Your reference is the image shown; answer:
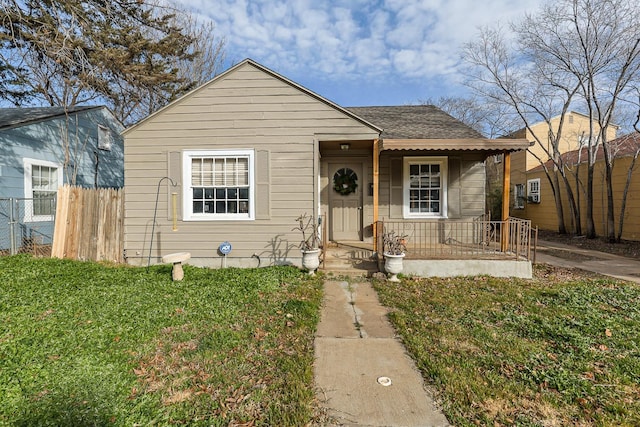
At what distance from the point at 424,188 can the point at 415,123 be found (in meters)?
2.08

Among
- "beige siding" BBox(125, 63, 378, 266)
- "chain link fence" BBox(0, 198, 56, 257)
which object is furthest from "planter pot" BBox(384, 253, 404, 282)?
"chain link fence" BBox(0, 198, 56, 257)

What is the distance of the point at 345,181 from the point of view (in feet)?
26.7

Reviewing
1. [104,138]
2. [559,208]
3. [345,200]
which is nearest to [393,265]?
[345,200]

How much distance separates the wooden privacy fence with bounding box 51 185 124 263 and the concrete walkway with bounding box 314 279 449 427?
5.65 meters

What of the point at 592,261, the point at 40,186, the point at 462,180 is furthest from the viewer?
the point at 40,186

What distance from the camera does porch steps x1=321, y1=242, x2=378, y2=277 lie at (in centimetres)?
629

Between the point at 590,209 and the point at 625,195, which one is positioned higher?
the point at 625,195

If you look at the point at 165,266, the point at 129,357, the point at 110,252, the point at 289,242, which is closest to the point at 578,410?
the point at 129,357

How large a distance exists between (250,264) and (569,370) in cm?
559

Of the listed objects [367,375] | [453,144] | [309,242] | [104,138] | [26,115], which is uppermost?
[26,115]

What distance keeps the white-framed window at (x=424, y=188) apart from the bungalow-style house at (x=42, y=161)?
9705 millimetres

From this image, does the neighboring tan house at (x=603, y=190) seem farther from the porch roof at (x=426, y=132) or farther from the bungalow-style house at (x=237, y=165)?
the bungalow-style house at (x=237, y=165)

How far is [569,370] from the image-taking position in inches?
111

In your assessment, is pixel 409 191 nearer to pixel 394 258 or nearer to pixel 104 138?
pixel 394 258
